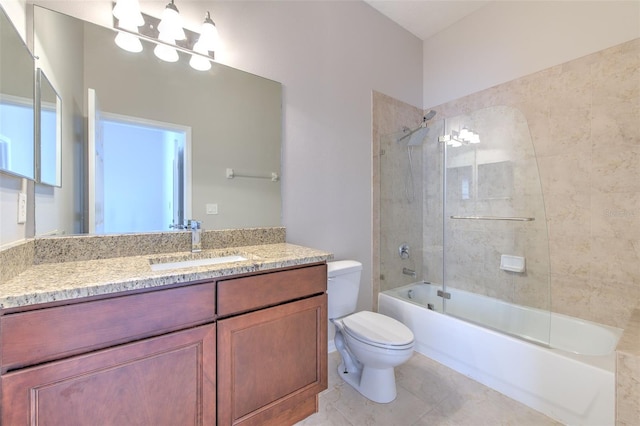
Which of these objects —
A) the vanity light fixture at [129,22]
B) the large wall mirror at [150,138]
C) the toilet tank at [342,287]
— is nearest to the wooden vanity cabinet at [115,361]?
the large wall mirror at [150,138]

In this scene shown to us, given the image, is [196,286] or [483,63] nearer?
[196,286]

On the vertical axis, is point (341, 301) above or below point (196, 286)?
below

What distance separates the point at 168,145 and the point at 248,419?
1392mm

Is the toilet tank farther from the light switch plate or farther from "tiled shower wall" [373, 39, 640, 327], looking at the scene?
"tiled shower wall" [373, 39, 640, 327]

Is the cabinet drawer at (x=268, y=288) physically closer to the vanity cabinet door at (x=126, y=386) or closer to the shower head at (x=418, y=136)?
the vanity cabinet door at (x=126, y=386)

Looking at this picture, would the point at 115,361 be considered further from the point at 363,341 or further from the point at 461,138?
the point at 461,138

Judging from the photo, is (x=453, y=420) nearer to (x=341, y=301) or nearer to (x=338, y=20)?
(x=341, y=301)

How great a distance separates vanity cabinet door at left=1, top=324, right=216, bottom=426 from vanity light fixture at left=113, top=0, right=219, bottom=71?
55.2 inches

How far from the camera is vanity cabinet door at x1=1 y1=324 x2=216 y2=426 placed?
0.74 meters

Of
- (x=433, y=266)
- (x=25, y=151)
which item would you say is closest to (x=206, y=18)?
(x=25, y=151)

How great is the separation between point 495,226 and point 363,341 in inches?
57.2

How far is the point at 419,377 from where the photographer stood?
1801 mm

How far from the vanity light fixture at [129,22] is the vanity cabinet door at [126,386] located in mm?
1392

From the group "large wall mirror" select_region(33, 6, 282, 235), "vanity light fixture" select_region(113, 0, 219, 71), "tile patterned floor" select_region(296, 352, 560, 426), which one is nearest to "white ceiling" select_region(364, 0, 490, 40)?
"large wall mirror" select_region(33, 6, 282, 235)
